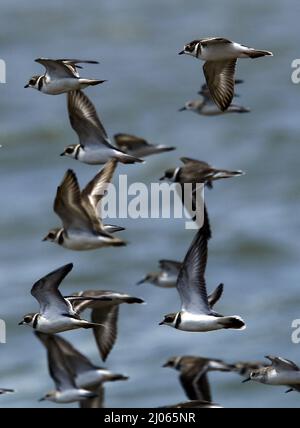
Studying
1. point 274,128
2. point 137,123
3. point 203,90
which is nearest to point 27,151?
point 137,123

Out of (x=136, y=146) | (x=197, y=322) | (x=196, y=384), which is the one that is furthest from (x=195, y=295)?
(x=136, y=146)

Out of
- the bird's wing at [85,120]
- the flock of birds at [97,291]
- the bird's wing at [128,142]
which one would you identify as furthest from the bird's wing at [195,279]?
the bird's wing at [128,142]

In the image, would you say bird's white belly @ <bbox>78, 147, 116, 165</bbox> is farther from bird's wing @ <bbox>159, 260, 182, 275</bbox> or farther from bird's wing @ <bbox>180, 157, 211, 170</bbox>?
Answer: bird's wing @ <bbox>159, 260, 182, 275</bbox>

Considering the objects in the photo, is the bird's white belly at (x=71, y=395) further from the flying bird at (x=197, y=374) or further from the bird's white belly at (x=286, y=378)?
the bird's white belly at (x=286, y=378)

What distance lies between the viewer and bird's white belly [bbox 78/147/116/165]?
35.7ft

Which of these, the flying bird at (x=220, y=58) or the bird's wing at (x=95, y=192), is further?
the bird's wing at (x=95, y=192)

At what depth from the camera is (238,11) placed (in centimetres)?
2981

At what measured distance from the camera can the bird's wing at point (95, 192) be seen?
33.9 ft

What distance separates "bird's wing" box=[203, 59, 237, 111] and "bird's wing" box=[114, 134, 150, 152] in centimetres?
251

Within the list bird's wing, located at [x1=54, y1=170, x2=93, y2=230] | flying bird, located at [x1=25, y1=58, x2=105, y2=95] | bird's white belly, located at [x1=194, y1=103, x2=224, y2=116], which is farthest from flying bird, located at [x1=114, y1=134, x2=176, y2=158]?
bird's wing, located at [x1=54, y1=170, x2=93, y2=230]

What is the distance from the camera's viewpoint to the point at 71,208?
10094mm

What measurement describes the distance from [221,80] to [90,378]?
2322 millimetres

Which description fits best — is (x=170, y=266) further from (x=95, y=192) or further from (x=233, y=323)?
(x=233, y=323)

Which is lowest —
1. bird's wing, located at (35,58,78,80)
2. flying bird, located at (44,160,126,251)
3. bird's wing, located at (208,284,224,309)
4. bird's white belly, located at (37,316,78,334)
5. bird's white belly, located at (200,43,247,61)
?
bird's white belly, located at (37,316,78,334)
